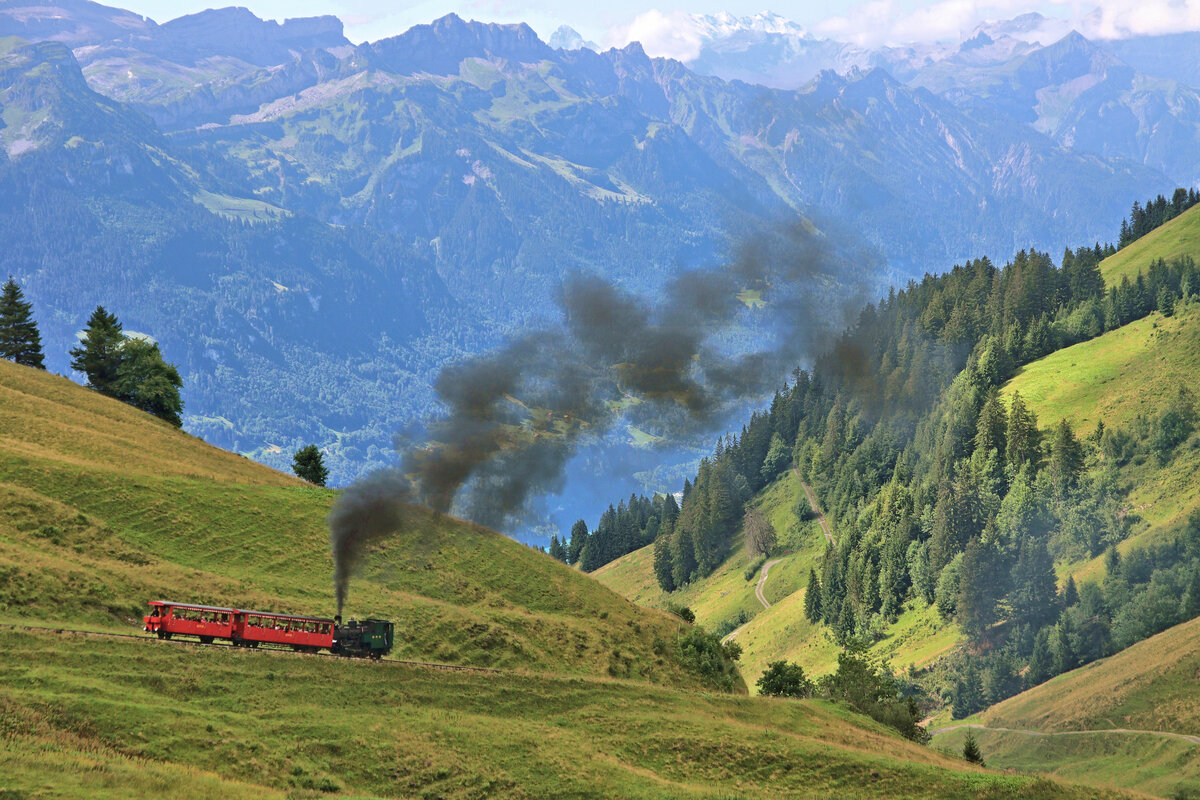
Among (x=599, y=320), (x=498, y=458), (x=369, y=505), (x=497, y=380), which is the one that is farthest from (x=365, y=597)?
(x=599, y=320)

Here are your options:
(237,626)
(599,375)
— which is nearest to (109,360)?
(599,375)

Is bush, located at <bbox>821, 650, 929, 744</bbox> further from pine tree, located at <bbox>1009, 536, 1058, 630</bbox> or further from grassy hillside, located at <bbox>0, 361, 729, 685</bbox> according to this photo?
pine tree, located at <bbox>1009, 536, 1058, 630</bbox>

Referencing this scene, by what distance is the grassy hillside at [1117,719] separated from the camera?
107438 millimetres

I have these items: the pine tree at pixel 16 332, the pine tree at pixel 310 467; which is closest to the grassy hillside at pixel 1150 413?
the pine tree at pixel 310 467

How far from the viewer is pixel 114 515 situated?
89688mm

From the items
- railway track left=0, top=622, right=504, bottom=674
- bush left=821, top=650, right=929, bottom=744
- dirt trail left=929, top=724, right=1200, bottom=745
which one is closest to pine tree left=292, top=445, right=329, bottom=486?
railway track left=0, top=622, right=504, bottom=674

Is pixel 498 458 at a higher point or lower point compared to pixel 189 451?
lower

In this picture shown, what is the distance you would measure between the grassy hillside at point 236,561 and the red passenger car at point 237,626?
17.7 ft

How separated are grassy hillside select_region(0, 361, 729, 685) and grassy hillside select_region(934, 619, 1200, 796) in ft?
161

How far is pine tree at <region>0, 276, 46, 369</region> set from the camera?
453 ft

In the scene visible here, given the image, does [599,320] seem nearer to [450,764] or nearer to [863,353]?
[450,764]

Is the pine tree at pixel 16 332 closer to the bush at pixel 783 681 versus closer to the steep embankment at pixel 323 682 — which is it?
the steep embankment at pixel 323 682

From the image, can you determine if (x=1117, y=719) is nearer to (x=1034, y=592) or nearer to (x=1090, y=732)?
(x=1090, y=732)

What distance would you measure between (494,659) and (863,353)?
119 meters
